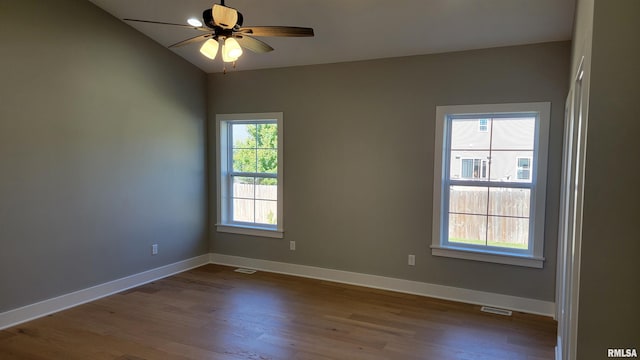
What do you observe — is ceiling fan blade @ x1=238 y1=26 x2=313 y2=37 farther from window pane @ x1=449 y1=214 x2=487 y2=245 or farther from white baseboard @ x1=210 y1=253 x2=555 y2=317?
white baseboard @ x1=210 y1=253 x2=555 y2=317

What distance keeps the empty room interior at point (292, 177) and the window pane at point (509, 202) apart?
0.02 meters

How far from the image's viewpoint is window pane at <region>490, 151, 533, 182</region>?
383 cm

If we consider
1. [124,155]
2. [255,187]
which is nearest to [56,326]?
[124,155]

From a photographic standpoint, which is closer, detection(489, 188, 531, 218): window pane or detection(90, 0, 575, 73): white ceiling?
detection(90, 0, 575, 73): white ceiling

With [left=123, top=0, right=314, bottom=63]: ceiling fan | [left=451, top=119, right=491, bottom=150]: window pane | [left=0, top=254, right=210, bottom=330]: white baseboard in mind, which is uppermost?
[left=123, top=0, right=314, bottom=63]: ceiling fan

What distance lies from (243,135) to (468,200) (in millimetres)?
2961

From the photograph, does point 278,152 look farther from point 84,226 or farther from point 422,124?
point 84,226

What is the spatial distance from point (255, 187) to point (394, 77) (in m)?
2.30

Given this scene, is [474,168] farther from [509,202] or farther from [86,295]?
[86,295]

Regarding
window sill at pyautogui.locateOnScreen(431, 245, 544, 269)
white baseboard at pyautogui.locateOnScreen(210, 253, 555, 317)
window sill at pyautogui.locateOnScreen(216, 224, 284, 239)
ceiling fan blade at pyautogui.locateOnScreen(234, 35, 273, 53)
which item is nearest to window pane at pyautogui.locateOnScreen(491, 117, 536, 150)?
window sill at pyautogui.locateOnScreen(431, 245, 544, 269)

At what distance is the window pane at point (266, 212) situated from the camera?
5164 mm

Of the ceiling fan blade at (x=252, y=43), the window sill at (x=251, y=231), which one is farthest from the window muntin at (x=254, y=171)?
the ceiling fan blade at (x=252, y=43)

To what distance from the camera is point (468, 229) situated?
411 cm

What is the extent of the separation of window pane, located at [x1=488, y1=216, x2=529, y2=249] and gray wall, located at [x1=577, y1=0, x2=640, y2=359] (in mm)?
2643
